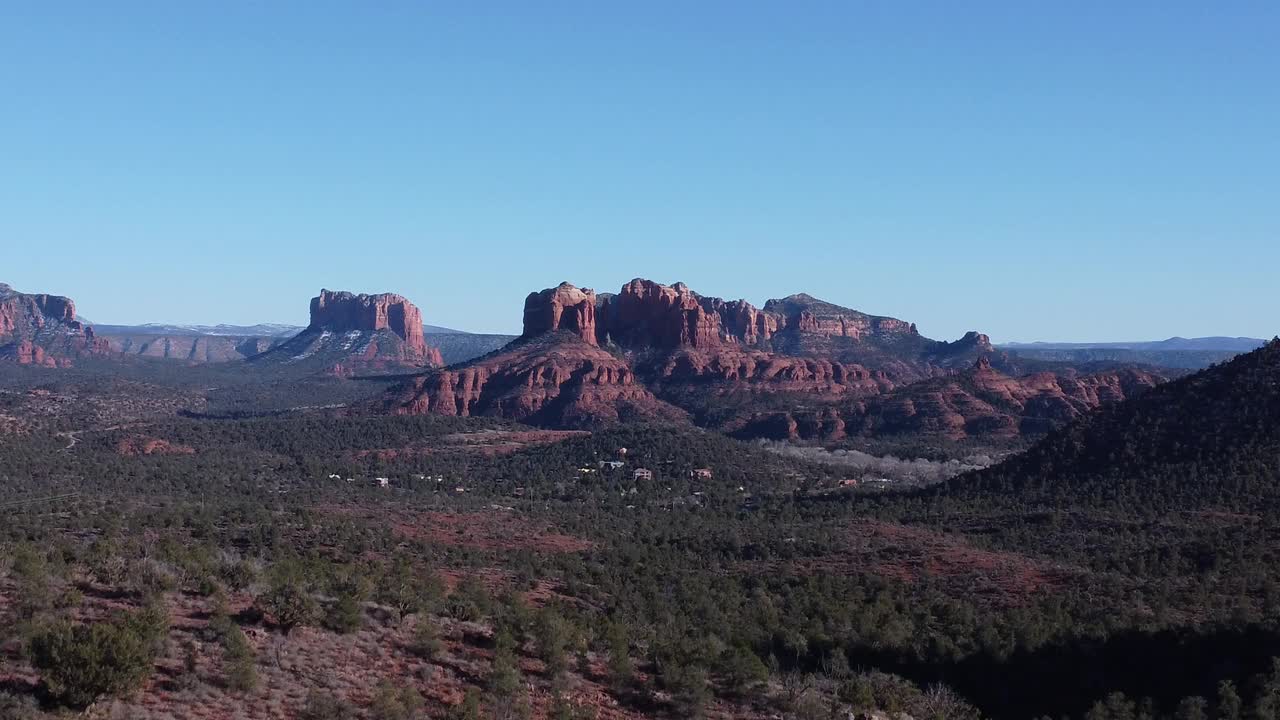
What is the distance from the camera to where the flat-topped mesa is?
173500mm

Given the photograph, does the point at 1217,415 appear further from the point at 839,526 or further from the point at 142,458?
the point at 142,458

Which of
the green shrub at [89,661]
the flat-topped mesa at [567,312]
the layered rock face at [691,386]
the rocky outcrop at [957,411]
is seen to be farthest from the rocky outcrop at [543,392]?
the green shrub at [89,661]

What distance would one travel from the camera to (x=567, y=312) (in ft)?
573

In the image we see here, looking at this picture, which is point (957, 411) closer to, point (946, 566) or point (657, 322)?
point (657, 322)

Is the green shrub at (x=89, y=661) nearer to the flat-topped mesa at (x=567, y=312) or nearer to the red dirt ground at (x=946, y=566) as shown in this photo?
the red dirt ground at (x=946, y=566)

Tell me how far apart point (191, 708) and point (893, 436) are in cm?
12139

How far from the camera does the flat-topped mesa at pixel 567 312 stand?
569ft

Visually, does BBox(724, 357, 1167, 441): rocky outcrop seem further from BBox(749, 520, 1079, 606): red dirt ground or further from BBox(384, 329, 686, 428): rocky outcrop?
BBox(749, 520, 1079, 606): red dirt ground

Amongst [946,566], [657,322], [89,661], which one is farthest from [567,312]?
[89,661]

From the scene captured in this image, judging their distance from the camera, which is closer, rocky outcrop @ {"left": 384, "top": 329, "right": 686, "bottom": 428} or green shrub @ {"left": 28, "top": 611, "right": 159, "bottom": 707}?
green shrub @ {"left": 28, "top": 611, "right": 159, "bottom": 707}

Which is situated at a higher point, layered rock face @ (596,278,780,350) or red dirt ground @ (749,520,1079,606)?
layered rock face @ (596,278,780,350)

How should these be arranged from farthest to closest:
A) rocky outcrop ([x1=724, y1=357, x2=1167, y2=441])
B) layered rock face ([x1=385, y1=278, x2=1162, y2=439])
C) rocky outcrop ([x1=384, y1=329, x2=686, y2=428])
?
rocky outcrop ([x1=384, y1=329, x2=686, y2=428])
layered rock face ([x1=385, y1=278, x2=1162, y2=439])
rocky outcrop ([x1=724, y1=357, x2=1167, y2=441])

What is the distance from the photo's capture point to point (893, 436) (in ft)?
458

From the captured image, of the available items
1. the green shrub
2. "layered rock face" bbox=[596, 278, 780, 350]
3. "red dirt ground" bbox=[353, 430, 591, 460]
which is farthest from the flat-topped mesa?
the green shrub
